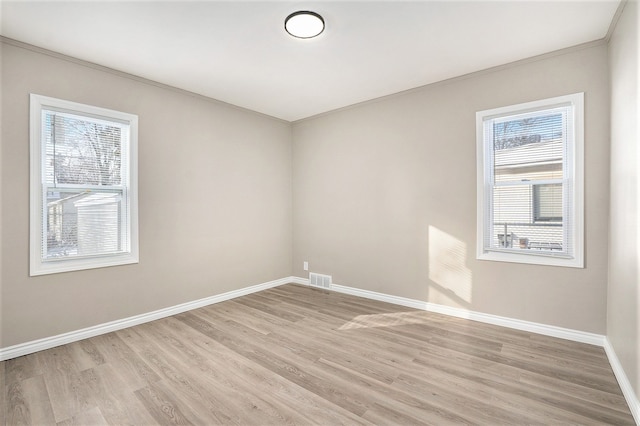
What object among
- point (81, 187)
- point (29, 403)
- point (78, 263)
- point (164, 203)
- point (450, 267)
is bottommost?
point (29, 403)

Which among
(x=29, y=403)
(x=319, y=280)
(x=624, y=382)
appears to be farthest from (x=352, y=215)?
(x=29, y=403)

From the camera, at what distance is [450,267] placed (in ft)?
11.9

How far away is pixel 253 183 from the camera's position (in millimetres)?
4750

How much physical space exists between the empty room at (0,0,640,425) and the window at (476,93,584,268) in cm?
2

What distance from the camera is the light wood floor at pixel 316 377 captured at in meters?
1.94

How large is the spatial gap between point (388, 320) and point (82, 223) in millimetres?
3422

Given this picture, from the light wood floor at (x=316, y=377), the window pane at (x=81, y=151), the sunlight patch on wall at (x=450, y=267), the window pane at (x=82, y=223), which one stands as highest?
the window pane at (x=81, y=151)

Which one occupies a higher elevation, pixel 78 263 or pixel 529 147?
pixel 529 147

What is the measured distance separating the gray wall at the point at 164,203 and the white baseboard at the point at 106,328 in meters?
0.06

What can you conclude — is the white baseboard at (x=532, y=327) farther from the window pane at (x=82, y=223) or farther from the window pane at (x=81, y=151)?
the window pane at (x=81, y=151)

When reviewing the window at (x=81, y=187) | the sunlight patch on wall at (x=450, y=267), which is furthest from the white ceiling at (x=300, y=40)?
the sunlight patch on wall at (x=450, y=267)

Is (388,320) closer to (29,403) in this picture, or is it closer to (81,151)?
(29,403)

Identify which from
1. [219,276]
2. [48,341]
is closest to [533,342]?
[219,276]

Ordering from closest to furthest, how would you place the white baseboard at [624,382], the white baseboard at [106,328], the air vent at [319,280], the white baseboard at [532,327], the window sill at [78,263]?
1. the white baseboard at [624,382]
2. the white baseboard at [532,327]
3. the white baseboard at [106,328]
4. the window sill at [78,263]
5. the air vent at [319,280]
